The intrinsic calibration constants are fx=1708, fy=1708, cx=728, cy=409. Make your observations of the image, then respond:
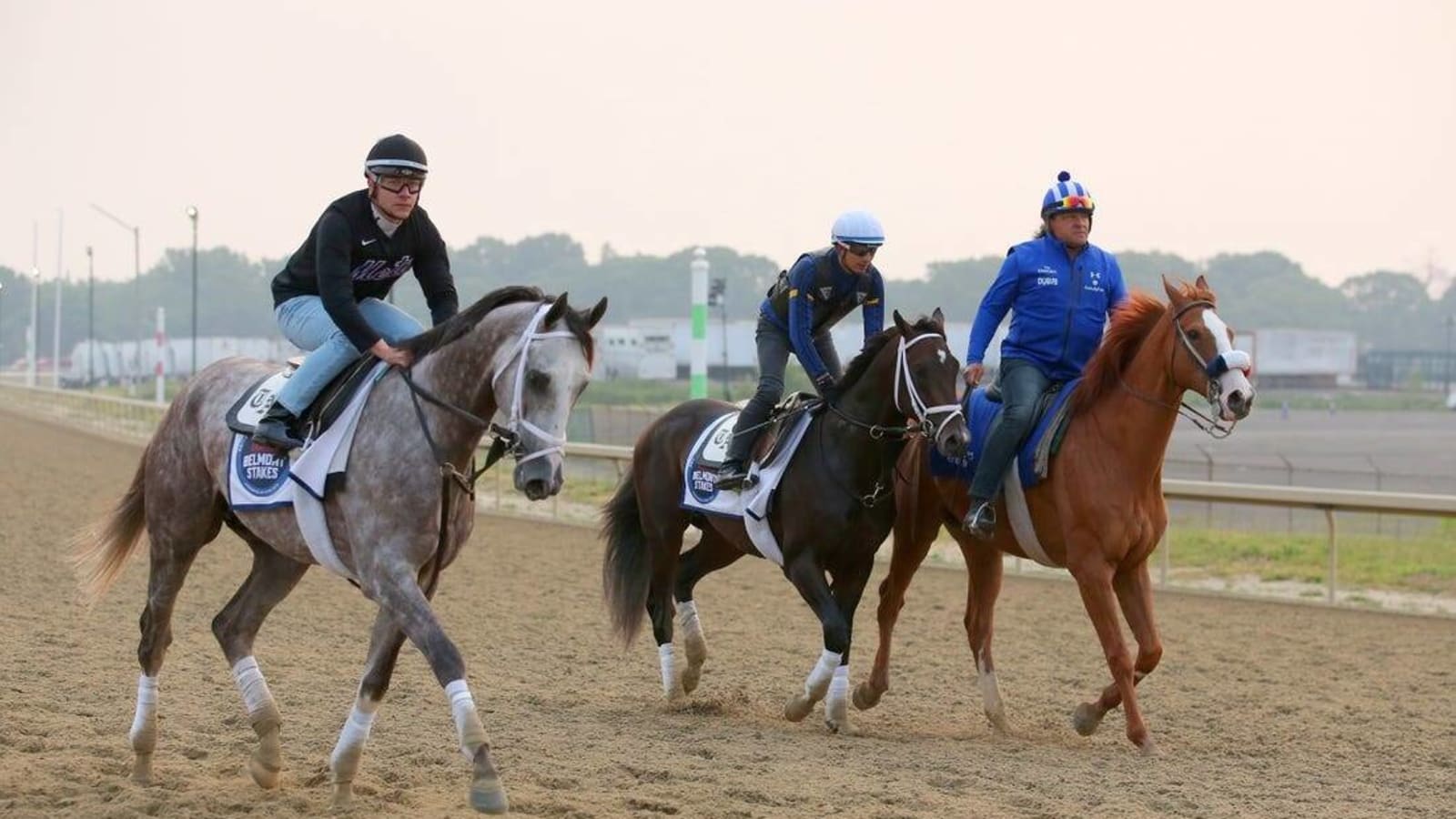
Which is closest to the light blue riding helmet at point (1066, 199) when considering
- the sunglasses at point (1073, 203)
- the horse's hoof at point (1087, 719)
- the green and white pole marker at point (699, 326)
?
the sunglasses at point (1073, 203)

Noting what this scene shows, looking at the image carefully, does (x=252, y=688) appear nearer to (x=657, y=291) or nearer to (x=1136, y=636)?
(x=1136, y=636)

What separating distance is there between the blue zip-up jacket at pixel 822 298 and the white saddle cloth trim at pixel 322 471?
3.02m

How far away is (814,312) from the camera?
940 cm

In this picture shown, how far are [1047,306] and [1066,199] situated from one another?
57 centimetres

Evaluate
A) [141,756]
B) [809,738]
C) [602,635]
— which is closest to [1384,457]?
[602,635]

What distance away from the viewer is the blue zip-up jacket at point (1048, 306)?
9.02 meters

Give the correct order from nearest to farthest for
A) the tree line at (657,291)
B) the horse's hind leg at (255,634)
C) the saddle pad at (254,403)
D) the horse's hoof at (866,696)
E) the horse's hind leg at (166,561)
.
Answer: the horse's hind leg at (255,634), the saddle pad at (254,403), the horse's hind leg at (166,561), the horse's hoof at (866,696), the tree line at (657,291)

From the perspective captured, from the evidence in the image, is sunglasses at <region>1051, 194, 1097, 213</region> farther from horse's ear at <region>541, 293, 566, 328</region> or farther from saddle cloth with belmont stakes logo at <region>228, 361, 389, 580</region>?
saddle cloth with belmont stakes logo at <region>228, 361, 389, 580</region>

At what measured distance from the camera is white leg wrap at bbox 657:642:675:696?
9.48 meters

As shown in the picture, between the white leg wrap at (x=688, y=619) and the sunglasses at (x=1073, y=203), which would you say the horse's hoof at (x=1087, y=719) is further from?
the sunglasses at (x=1073, y=203)

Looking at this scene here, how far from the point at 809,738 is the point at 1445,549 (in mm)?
13718

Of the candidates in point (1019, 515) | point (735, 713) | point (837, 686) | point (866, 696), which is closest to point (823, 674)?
point (837, 686)

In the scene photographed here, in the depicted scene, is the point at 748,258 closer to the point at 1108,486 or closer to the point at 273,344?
the point at 273,344

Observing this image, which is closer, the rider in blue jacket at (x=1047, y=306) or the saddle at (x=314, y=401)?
the saddle at (x=314, y=401)
